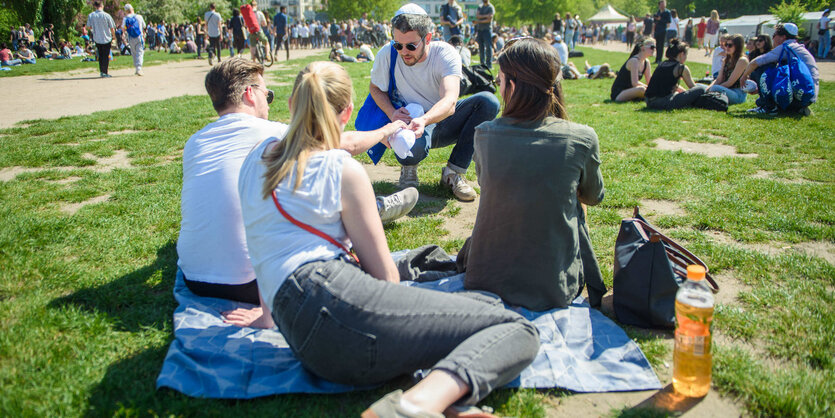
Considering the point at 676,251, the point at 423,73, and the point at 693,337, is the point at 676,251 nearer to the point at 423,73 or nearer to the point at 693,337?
the point at 693,337

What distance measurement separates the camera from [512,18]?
227ft

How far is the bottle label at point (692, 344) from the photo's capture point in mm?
2108

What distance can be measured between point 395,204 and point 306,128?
1.90 meters

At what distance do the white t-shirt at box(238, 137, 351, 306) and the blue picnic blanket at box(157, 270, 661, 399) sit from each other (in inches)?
16.9

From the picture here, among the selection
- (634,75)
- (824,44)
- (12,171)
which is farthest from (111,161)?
(824,44)

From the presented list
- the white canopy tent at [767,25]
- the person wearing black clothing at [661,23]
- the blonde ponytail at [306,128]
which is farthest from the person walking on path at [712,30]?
the blonde ponytail at [306,128]

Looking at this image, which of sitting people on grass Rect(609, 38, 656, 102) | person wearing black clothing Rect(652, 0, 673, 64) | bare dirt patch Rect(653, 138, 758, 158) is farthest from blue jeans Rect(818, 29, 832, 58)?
bare dirt patch Rect(653, 138, 758, 158)

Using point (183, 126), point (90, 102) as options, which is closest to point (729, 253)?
point (183, 126)

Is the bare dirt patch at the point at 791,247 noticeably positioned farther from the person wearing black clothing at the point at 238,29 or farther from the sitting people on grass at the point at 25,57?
the sitting people on grass at the point at 25,57

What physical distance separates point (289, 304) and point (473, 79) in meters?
4.02

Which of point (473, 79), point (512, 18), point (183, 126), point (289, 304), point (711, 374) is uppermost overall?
point (512, 18)

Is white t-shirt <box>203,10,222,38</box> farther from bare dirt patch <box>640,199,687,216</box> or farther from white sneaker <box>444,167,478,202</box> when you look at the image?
bare dirt patch <box>640,199,687,216</box>

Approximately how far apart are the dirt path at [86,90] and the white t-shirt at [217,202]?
25.2 ft

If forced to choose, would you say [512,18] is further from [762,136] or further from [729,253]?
[729,253]
